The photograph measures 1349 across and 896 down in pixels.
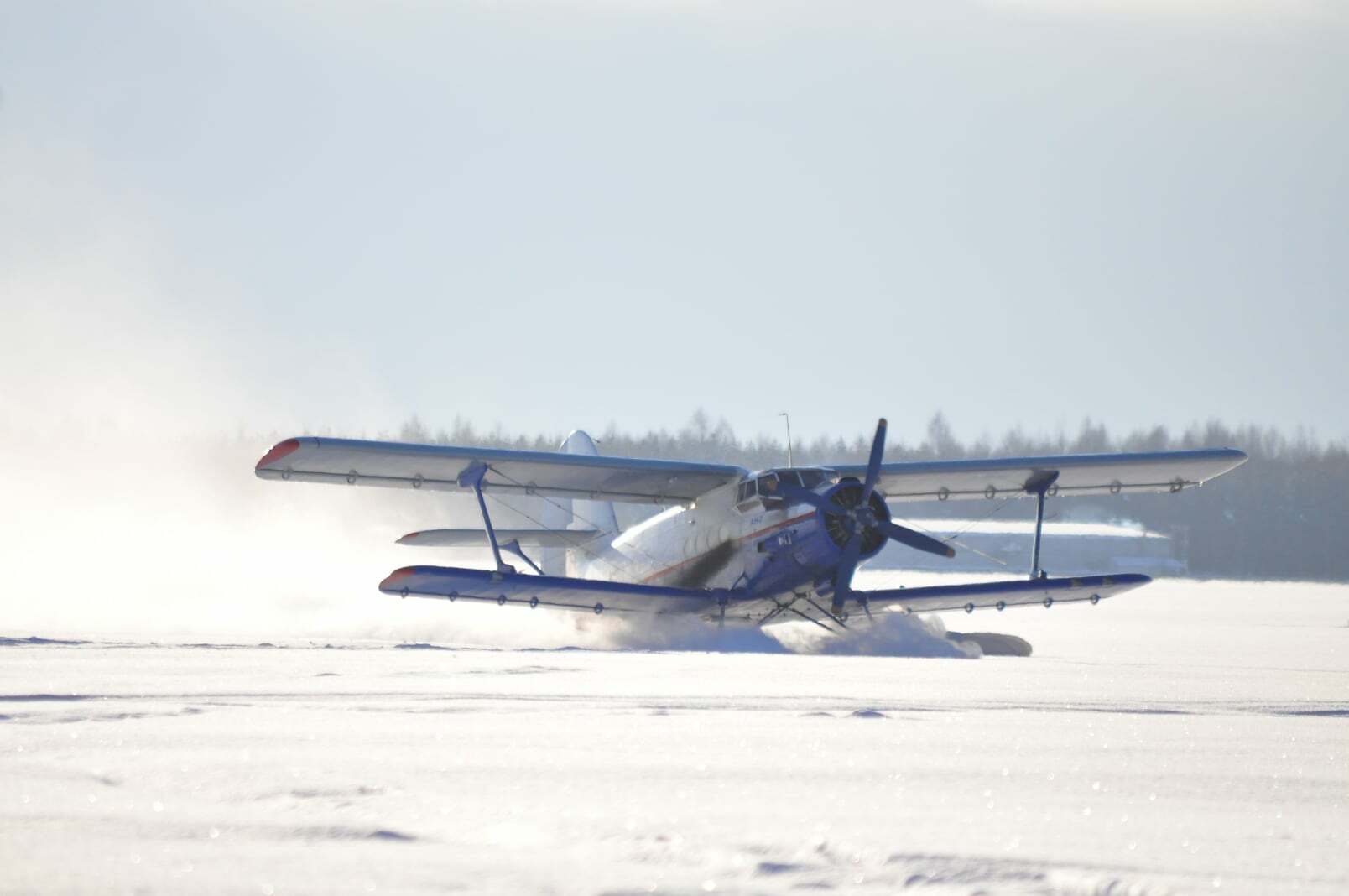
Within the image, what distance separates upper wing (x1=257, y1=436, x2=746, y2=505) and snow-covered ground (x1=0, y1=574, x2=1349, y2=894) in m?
6.99

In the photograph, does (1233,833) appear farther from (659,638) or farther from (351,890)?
(659,638)

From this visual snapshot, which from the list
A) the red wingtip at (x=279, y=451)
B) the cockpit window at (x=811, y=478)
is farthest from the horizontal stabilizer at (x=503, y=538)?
the cockpit window at (x=811, y=478)

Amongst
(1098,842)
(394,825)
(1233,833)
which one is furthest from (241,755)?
(1233,833)

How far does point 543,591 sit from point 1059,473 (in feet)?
28.3

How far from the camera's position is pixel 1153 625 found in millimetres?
28984

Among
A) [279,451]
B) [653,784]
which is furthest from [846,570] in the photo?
[653,784]

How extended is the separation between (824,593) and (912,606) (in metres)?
1.27

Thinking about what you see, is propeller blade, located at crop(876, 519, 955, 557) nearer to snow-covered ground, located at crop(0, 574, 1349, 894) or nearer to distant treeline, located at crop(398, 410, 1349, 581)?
snow-covered ground, located at crop(0, 574, 1349, 894)

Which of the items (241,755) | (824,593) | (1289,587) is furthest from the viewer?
(1289,587)

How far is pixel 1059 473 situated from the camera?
2244cm

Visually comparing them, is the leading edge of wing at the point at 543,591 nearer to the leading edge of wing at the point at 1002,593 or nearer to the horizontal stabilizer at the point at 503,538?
the horizontal stabilizer at the point at 503,538

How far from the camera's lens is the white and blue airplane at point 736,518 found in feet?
62.0

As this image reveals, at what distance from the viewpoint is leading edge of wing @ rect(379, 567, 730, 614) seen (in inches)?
706

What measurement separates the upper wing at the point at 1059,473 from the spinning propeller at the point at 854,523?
35.0 inches
